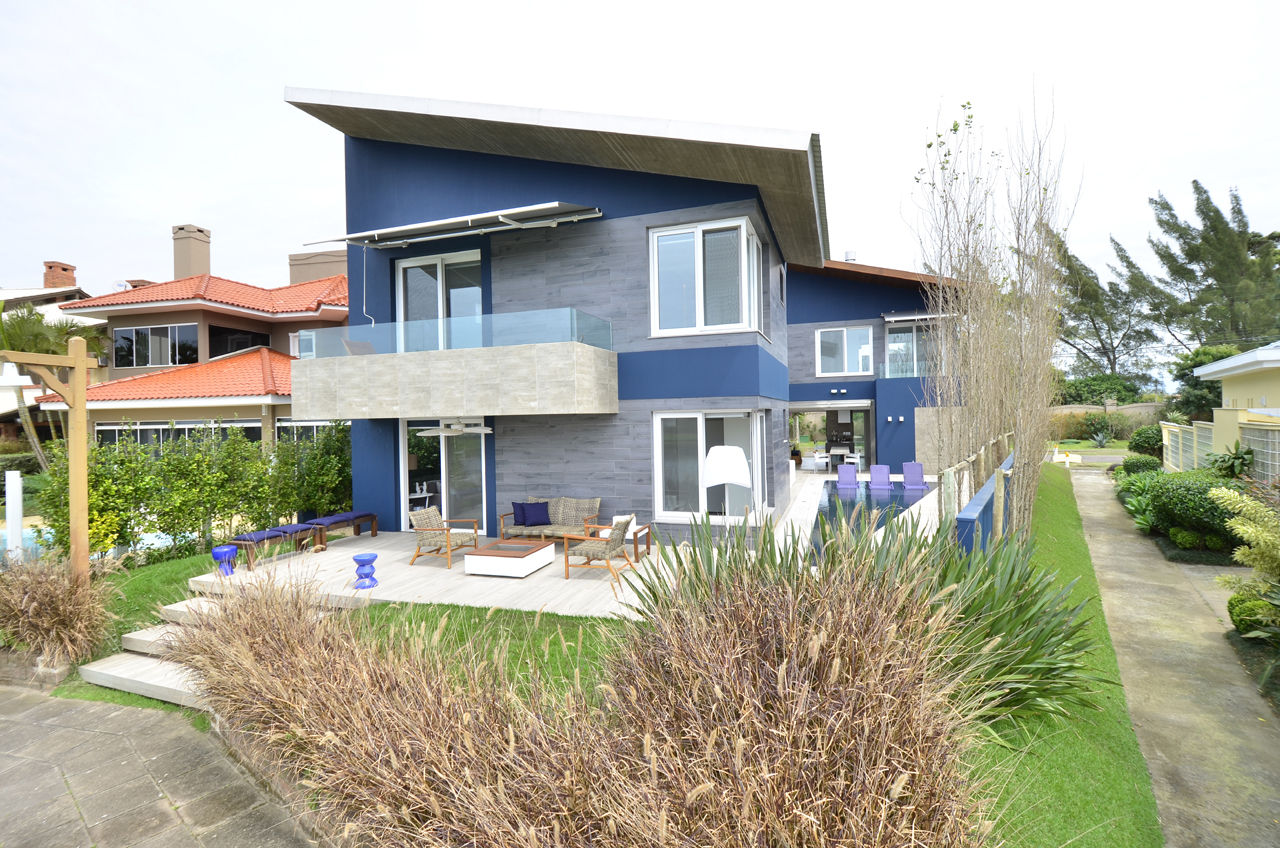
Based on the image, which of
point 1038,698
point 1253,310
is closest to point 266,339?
point 1038,698

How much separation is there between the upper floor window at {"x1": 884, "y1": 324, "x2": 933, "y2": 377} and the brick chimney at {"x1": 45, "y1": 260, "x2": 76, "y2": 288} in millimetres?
45462

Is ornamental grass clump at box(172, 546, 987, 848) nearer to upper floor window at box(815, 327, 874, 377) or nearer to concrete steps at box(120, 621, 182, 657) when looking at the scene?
concrete steps at box(120, 621, 182, 657)

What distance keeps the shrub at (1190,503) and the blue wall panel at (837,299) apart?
37.5 feet

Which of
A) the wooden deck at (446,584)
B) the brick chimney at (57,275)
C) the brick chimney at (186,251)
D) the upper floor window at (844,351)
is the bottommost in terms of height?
the wooden deck at (446,584)

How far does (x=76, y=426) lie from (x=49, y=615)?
7.38 ft

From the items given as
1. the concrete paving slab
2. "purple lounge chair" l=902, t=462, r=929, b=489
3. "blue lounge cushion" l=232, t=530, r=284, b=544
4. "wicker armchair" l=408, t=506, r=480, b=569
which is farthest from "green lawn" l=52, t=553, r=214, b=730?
"purple lounge chair" l=902, t=462, r=929, b=489

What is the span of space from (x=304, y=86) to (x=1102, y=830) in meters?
15.3

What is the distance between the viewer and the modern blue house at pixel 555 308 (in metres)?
10.4

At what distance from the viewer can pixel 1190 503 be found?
401 inches

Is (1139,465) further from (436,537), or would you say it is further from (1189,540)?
(436,537)

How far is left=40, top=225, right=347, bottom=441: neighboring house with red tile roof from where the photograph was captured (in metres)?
17.4

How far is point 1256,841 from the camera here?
11.5ft

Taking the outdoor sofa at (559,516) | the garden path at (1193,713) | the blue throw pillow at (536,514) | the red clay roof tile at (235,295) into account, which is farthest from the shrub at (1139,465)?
the red clay roof tile at (235,295)

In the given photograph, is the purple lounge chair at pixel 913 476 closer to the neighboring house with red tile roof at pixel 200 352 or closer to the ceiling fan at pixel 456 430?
the ceiling fan at pixel 456 430
